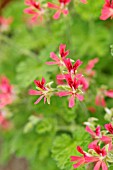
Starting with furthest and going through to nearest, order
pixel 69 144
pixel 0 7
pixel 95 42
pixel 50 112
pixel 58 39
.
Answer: pixel 0 7
pixel 95 42
pixel 58 39
pixel 50 112
pixel 69 144

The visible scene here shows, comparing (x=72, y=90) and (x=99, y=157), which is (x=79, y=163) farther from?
(x=72, y=90)

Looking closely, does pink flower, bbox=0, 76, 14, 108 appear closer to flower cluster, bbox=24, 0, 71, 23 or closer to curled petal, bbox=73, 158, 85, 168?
flower cluster, bbox=24, 0, 71, 23

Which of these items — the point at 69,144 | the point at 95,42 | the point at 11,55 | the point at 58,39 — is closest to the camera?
the point at 69,144

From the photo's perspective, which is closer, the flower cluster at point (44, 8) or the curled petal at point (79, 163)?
the curled petal at point (79, 163)

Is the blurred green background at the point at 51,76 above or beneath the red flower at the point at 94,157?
above

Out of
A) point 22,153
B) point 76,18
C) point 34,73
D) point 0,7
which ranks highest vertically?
point 0,7

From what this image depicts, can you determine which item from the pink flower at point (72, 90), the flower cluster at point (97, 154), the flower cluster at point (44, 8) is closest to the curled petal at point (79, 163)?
the flower cluster at point (97, 154)

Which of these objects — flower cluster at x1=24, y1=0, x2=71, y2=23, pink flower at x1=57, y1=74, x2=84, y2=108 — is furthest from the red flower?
flower cluster at x1=24, y1=0, x2=71, y2=23

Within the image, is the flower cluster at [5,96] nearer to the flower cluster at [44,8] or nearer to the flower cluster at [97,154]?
the flower cluster at [44,8]

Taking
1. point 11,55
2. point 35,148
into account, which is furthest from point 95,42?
point 35,148

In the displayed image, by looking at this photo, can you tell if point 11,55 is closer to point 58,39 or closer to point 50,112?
point 58,39

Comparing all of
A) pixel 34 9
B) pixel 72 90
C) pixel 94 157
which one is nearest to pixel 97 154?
pixel 94 157
